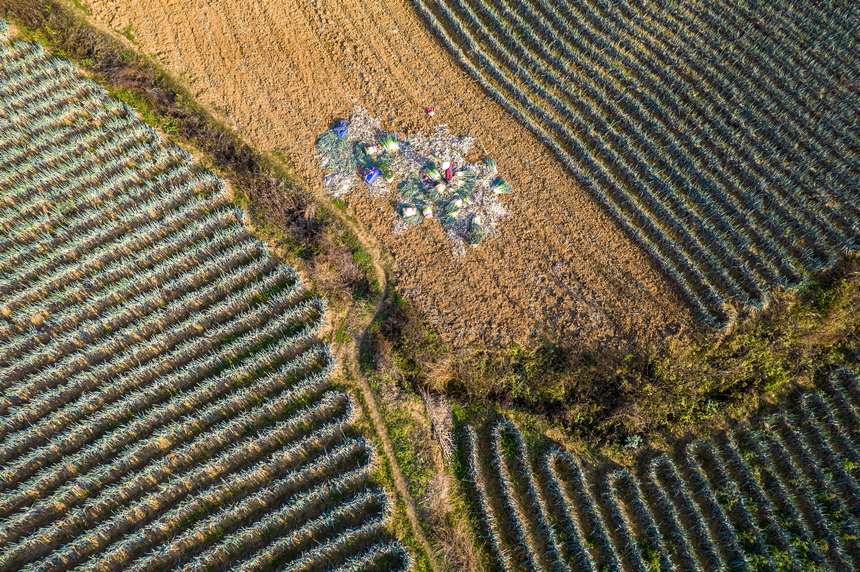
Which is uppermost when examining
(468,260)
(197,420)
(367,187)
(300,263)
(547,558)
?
(367,187)

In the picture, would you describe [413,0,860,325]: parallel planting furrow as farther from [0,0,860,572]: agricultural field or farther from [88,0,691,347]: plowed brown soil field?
[88,0,691,347]: plowed brown soil field

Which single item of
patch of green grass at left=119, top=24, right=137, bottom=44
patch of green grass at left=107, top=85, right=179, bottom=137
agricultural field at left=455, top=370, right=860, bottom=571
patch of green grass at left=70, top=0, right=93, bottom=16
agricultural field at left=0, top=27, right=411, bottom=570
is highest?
patch of green grass at left=70, top=0, right=93, bottom=16

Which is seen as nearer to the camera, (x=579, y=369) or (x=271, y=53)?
(x=579, y=369)

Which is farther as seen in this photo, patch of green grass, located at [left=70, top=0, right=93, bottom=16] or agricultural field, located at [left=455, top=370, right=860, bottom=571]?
patch of green grass, located at [left=70, top=0, right=93, bottom=16]

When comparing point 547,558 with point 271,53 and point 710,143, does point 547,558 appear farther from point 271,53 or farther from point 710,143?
point 271,53

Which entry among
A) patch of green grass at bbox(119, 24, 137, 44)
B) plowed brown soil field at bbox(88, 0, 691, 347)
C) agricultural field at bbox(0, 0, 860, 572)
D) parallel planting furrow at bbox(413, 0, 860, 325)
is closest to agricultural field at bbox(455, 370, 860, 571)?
agricultural field at bbox(0, 0, 860, 572)

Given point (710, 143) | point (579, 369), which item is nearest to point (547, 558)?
point (579, 369)

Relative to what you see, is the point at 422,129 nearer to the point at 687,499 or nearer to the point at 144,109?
the point at 144,109
